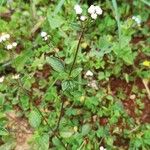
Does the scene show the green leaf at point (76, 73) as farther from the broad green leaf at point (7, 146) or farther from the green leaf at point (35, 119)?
the broad green leaf at point (7, 146)

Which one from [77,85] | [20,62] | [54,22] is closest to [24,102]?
[20,62]

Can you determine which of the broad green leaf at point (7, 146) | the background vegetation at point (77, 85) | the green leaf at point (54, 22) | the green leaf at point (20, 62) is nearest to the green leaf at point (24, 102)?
the background vegetation at point (77, 85)

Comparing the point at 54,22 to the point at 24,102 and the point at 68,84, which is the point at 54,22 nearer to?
the point at 24,102

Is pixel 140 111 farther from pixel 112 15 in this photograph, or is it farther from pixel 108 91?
pixel 112 15

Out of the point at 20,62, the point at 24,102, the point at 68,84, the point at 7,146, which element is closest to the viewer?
the point at 68,84

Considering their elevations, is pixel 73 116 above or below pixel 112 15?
below

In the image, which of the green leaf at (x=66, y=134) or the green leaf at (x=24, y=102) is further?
the green leaf at (x=24, y=102)

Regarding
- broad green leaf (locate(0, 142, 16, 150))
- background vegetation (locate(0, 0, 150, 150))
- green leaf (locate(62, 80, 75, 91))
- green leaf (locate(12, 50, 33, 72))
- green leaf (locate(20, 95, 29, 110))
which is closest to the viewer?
green leaf (locate(62, 80, 75, 91))

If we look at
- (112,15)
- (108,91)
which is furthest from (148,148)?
(112,15)

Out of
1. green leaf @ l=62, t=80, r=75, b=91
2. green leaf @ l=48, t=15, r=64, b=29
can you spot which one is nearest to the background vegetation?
green leaf @ l=48, t=15, r=64, b=29

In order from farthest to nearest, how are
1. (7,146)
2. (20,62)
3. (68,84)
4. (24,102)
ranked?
(20,62) < (24,102) < (7,146) < (68,84)

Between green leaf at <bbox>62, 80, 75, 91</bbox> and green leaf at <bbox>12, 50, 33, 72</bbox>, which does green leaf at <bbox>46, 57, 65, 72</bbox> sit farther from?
green leaf at <bbox>12, 50, 33, 72</bbox>
